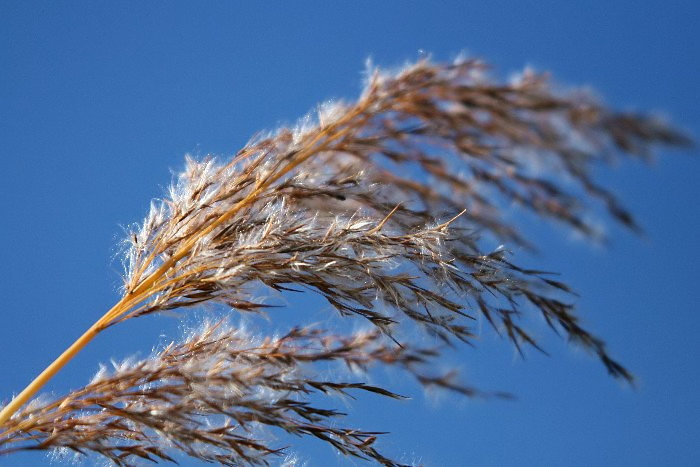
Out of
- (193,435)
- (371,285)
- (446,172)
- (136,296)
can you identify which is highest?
(446,172)

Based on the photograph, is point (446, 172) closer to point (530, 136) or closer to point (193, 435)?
point (530, 136)

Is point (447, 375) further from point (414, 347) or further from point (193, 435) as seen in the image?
point (193, 435)

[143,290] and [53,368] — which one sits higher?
[143,290]

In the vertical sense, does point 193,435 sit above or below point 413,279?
below

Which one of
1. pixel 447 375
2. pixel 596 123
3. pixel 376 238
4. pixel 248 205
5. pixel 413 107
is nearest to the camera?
pixel 596 123

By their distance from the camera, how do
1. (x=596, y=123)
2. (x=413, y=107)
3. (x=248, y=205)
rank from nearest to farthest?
(x=596, y=123)
(x=413, y=107)
(x=248, y=205)

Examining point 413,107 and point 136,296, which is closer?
point 413,107

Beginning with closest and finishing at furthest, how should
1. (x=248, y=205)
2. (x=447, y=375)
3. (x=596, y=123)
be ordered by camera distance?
(x=596, y=123), (x=248, y=205), (x=447, y=375)

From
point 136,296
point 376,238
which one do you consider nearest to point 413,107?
point 376,238

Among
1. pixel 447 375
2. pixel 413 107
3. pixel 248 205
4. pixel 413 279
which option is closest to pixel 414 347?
pixel 447 375
